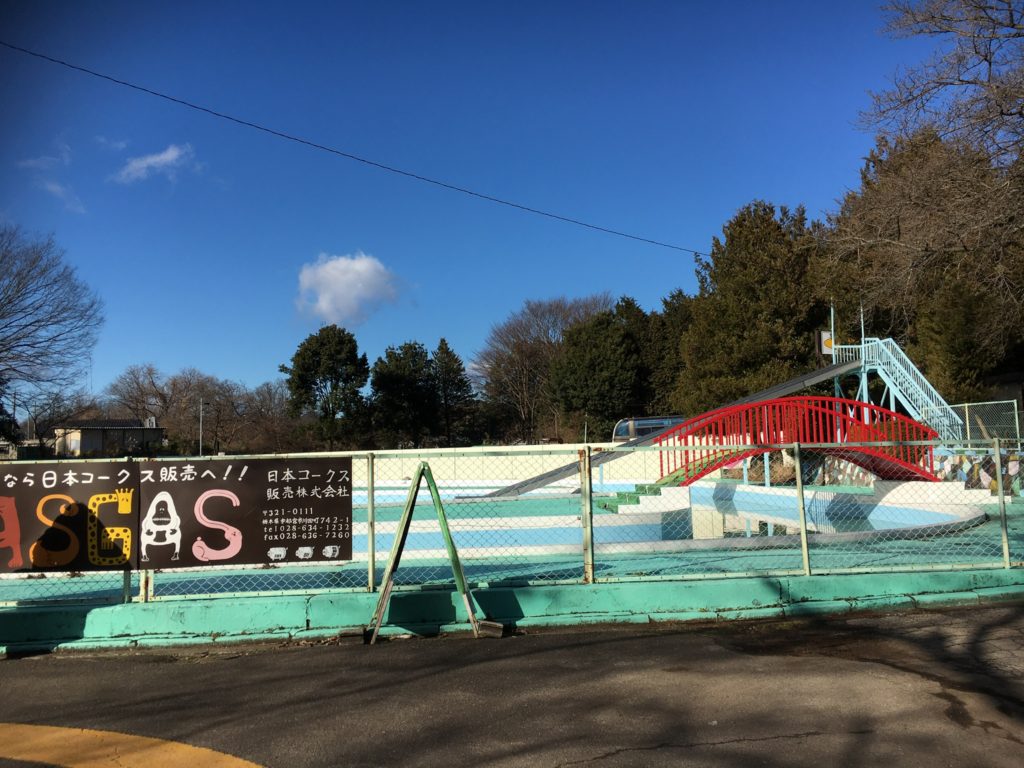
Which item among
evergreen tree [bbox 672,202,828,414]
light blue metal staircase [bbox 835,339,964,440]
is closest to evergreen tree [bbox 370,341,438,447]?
evergreen tree [bbox 672,202,828,414]

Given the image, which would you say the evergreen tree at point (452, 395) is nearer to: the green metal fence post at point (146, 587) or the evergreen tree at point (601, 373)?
the evergreen tree at point (601, 373)

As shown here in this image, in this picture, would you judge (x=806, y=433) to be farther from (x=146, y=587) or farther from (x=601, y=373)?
(x=601, y=373)

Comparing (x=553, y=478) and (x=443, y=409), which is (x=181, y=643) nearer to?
(x=553, y=478)

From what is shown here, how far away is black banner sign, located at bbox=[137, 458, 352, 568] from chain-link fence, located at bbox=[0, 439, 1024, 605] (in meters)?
0.22

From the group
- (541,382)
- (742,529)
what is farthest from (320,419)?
(742,529)

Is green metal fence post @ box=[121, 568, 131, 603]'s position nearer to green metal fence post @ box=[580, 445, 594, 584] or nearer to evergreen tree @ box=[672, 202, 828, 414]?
green metal fence post @ box=[580, 445, 594, 584]

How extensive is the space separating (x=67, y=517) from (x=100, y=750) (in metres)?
2.87

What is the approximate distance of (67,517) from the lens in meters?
6.21

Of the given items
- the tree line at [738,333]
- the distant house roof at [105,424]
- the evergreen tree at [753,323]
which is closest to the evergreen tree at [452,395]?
the tree line at [738,333]

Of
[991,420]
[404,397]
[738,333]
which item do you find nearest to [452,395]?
[404,397]

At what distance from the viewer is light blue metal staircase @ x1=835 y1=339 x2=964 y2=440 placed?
19422 millimetres

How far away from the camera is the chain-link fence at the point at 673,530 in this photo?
692cm

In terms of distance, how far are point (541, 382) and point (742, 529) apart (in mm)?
39014

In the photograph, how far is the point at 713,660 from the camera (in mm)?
5273
